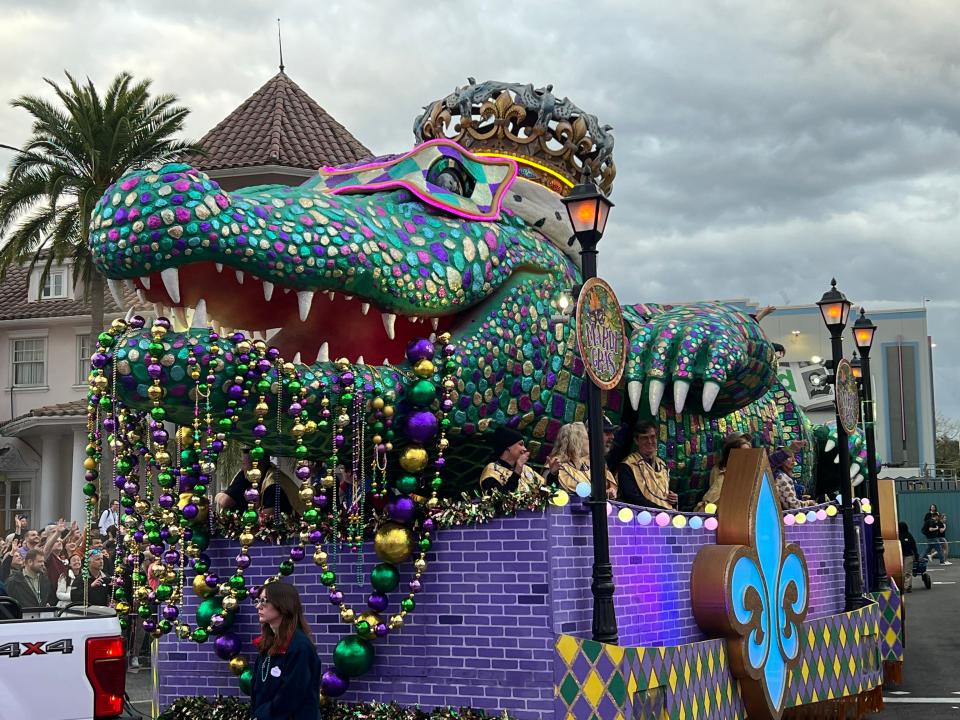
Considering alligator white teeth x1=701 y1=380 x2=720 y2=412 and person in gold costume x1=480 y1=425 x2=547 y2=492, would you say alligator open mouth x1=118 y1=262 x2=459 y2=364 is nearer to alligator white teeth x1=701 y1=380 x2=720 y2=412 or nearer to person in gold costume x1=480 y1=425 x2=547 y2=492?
person in gold costume x1=480 y1=425 x2=547 y2=492

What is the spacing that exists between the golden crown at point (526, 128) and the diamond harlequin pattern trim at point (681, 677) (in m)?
3.18

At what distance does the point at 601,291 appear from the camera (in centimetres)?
703

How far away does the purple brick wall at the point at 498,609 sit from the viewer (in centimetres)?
639

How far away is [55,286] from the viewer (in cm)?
3334

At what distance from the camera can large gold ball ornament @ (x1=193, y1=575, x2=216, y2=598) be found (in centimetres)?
703

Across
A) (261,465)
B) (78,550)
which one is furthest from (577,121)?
(78,550)

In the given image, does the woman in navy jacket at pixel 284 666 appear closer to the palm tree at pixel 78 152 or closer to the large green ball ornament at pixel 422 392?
the large green ball ornament at pixel 422 392

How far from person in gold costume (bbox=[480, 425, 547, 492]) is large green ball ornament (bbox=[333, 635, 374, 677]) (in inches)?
44.4

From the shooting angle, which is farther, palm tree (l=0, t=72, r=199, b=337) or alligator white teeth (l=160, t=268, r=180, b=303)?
palm tree (l=0, t=72, r=199, b=337)

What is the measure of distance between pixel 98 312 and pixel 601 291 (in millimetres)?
17411

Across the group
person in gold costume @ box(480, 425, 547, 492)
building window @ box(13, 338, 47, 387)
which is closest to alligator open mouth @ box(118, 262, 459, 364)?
person in gold costume @ box(480, 425, 547, 492)

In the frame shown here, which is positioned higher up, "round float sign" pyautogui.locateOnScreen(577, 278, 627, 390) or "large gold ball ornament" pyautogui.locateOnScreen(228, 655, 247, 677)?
"round float sign" pyautogui.locateOnScreen(577, 278, 627, 390)

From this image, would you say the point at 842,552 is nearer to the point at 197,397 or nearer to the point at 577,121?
the point at 577,121

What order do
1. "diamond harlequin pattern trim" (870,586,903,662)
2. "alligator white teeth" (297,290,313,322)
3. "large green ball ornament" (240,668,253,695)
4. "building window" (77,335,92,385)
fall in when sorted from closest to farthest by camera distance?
"alligator white teeth" (297,290,313,322) < "large green ball ornament" (240,668,253,695) < "diamond harlequin pattern trim" (870,586,903,662) < "building window" (77,335,92,385)
